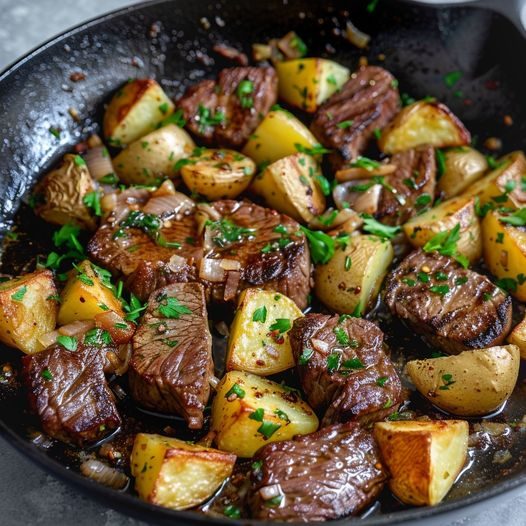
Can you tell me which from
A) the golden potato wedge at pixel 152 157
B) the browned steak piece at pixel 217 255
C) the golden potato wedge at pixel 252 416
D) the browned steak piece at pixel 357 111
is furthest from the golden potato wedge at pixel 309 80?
the golden potato wedge at pixel 252 416

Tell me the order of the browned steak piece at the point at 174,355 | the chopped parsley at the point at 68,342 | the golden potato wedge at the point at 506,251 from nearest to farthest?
the browned steak piece at the point at 174,355
the chopped parsley at the point at 68,342
the golden potato wedge at the point at 506,251

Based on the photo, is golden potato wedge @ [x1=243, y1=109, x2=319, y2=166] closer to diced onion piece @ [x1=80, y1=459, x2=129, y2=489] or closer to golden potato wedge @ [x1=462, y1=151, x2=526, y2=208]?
golden potato wedge @ [x1=462, y1=151, x2=526, y2=208]

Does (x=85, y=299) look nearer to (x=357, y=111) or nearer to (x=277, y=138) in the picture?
(x=277, y=138)

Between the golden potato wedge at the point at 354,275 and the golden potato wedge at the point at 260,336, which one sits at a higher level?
the golden potato wedge at the point at 260,336

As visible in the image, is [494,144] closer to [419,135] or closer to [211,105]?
[419,135]

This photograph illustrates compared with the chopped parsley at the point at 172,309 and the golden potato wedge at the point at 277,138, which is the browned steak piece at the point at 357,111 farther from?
the chopped parsley at the point at 172,309

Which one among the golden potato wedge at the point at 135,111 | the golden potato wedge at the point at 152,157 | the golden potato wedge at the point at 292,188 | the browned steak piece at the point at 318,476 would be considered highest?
the golden potato wedge at the point at 135,111

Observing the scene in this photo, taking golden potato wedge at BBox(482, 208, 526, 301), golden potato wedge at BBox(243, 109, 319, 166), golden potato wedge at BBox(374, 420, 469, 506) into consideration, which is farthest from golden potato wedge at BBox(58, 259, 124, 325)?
golden potato wedge at BBox(482, 208, 526, 301)

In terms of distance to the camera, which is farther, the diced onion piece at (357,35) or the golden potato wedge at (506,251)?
the diced onion piece at (357,35)
